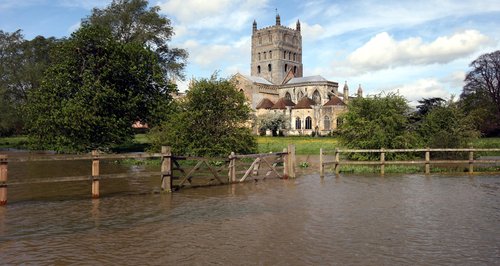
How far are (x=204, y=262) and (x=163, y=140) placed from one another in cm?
2133

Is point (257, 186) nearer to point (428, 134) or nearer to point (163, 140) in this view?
point (163, 140)

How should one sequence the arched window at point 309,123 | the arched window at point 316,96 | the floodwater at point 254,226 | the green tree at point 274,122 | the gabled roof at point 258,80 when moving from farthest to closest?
the gabled roof at point 258,80 < the arched window at point 316,96 < the arched window at point 309,123 < the green tree at point 274,122 < the floodwater at point 254,226

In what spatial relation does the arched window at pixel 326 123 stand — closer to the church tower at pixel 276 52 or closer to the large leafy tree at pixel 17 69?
the church tower at pixel 276 52

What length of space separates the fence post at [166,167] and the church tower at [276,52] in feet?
304

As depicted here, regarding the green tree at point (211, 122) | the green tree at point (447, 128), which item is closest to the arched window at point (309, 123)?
the green tree at point (447, 128)

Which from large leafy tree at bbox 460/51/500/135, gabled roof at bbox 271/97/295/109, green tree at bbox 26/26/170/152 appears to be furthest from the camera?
gabled roof at bbox 271/97/295/109

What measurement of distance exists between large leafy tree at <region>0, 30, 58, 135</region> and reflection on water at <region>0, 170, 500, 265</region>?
4272cm

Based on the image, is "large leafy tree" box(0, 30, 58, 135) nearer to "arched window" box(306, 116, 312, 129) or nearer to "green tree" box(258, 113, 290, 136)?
"green tree" box(258, 113, 290, 136)

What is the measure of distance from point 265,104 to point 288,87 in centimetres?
996

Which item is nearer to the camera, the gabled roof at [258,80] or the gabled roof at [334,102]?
the gabled roof at [334,102]

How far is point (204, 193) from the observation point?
14367mm

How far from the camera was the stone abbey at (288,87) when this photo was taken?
81.8 m

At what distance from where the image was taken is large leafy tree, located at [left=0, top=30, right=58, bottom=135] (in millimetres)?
51688

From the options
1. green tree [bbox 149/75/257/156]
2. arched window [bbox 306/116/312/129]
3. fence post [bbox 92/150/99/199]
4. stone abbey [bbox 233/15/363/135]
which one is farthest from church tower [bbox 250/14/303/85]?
fence post [bbox 92/150/99/199]
